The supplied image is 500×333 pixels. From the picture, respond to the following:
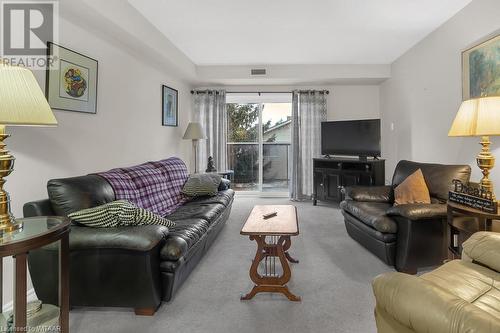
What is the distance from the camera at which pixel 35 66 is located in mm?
2158

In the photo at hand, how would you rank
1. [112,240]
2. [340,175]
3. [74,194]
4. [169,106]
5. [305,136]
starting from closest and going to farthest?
[112,240] → [74,194] → [169,106] → [340,175] → [305,136]

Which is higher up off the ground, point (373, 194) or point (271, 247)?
point (373, 194)

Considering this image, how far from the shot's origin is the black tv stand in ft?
15.1

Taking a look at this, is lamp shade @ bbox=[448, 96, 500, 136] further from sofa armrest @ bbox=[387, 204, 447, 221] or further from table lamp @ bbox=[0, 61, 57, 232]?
table lamp @ bbox=[0, 61, 57, 232]

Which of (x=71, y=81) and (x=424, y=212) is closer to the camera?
(x=424, y=212)

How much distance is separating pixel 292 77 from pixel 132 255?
13.7ft

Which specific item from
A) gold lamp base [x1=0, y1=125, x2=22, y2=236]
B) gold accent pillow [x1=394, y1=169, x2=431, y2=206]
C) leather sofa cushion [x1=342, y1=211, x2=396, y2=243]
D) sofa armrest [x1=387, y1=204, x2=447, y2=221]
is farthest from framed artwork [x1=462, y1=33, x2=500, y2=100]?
gold lamp base [x1=0, y1=125, x2=22, y2=236]

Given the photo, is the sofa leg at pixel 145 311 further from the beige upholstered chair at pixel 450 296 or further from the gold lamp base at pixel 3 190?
the beige upholstered chair at pixel 450 296

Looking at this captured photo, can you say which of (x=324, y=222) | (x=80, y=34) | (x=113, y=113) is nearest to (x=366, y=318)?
(x=324, y=222)

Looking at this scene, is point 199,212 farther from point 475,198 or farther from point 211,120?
point 211,120

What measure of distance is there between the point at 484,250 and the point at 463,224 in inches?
32.1

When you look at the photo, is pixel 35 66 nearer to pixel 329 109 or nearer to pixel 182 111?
pixel 182 111

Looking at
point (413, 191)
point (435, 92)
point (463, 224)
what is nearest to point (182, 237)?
point (463, 224)

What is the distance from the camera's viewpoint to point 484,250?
1.43 meters
